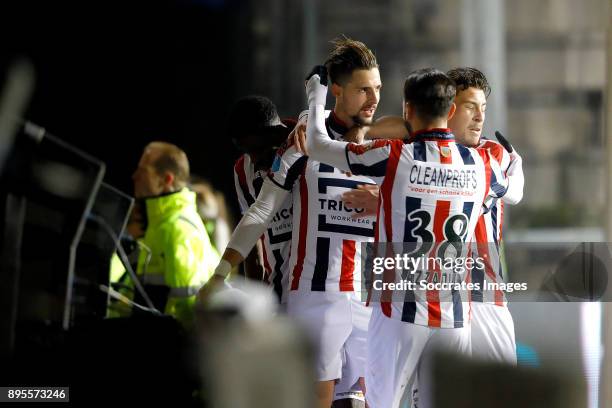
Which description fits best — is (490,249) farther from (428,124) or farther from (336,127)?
(336,127)

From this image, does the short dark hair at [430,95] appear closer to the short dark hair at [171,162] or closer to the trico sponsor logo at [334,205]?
the trico sponsor logo at [334,205]

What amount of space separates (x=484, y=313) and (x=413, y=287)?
0.95 feet

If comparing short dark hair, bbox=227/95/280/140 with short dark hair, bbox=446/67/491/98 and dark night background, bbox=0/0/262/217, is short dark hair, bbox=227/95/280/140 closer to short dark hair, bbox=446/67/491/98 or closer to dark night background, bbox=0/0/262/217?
dark night background, bbox=0/0/262/217

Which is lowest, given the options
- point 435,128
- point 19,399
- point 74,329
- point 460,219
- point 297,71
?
point 19,399

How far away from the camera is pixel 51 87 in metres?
4.15

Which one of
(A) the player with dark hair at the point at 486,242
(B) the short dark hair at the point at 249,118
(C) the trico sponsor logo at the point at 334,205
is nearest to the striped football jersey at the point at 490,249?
(A) the player with dark hair at the point at 486,242

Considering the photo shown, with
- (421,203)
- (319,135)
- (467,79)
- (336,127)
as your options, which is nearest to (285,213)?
(336,127)

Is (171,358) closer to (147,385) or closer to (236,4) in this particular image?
(147,385)

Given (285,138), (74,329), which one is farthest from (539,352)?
(74,329)

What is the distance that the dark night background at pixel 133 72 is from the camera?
13.4ft

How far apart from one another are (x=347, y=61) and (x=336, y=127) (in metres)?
0.24

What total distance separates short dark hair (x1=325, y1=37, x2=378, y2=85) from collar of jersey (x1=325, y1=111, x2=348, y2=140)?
131mm

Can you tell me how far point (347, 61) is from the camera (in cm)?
385

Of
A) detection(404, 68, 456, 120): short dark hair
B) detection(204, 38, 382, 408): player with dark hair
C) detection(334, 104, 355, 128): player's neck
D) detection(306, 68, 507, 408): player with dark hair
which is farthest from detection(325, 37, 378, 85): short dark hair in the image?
detection(404, 68, 456, 120): short dark hair
